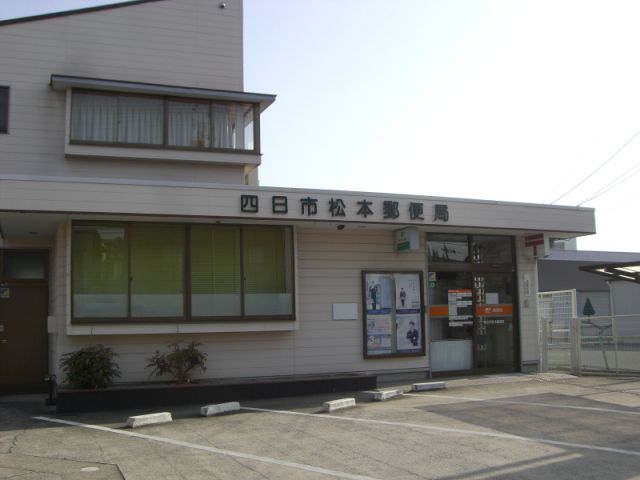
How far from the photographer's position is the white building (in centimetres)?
1217

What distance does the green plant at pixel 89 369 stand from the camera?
1127 centimetres

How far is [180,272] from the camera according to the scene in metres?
12.6

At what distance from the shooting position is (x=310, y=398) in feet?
40.2

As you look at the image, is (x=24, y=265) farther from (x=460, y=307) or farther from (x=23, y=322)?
(x=460, y=307)

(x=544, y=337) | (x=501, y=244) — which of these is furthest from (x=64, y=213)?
(x=544, y=337)

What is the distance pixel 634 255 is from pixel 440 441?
3710 centimetres

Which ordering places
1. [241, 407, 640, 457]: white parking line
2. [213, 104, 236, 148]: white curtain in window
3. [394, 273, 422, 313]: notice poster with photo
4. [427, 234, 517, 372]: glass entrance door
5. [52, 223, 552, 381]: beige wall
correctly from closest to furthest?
[241, 407, 640, 457]: white parking line → [52, 223, 552, 381]: beige wall → [394, 273, 422, 313]: notice poster with photo → [213, 104, 236, 148]: white curtain in window → [427, 234, 517, 372]: glass entrance door

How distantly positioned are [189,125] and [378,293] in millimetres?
5539

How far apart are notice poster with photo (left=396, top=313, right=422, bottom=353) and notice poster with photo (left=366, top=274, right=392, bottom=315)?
0.40 meters

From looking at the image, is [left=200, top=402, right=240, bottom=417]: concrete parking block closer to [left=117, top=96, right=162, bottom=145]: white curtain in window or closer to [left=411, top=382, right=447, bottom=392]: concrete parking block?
[left=411, top=382, right=447, bottom=392]: concrete parking block

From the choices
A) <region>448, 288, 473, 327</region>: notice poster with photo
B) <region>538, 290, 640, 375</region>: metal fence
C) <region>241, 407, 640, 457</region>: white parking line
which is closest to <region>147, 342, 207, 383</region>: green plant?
<region>241, 407, 640, 457</region>: white parking line

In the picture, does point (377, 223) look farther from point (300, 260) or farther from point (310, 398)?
point (310, 398)

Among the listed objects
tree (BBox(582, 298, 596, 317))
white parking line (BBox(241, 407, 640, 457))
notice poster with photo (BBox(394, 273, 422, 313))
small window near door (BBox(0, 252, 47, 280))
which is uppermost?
small window near door (BBox(0, 252, 47, 280))

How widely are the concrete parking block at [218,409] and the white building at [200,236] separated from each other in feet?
6.61
